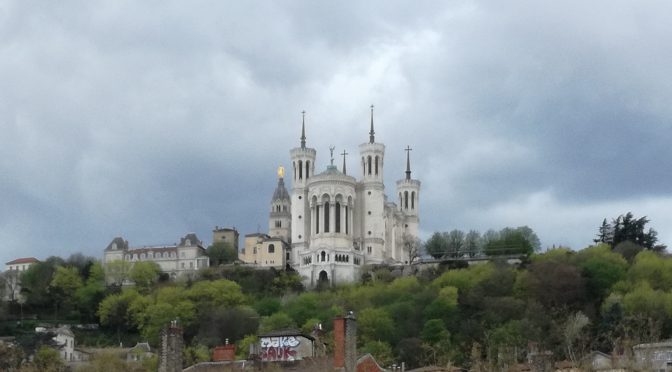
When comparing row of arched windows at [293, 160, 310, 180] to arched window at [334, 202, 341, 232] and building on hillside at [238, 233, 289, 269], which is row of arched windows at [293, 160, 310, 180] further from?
arched window at [334, 202, 341, 232]

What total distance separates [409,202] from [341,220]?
18274 millimetres

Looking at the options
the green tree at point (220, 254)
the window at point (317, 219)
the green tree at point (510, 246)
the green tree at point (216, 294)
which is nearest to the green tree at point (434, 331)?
the green tree at point (216, 294)

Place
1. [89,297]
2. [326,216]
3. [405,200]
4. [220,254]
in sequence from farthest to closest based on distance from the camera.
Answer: [405,200] < [220,254] < [326,216] < [89,297]

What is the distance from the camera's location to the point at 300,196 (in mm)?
126500

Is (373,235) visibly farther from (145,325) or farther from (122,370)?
(122,370)

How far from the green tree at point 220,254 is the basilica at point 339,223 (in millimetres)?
2717

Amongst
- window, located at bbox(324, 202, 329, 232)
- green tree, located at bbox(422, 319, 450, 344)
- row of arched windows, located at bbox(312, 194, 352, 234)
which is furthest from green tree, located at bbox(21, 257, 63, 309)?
green tree, located at bbox(422, 319, 450, 344)

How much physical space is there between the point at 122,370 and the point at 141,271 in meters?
84.1

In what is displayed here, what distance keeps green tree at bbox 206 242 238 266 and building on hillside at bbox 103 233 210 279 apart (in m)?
0.88

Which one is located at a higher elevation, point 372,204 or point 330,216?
point 372,204

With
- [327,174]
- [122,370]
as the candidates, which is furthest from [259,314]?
[122,370]

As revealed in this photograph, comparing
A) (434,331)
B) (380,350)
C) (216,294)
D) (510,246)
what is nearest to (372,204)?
(510,246)

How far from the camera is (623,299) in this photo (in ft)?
277

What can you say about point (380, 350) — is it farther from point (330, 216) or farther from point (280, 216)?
point (280, 216)
